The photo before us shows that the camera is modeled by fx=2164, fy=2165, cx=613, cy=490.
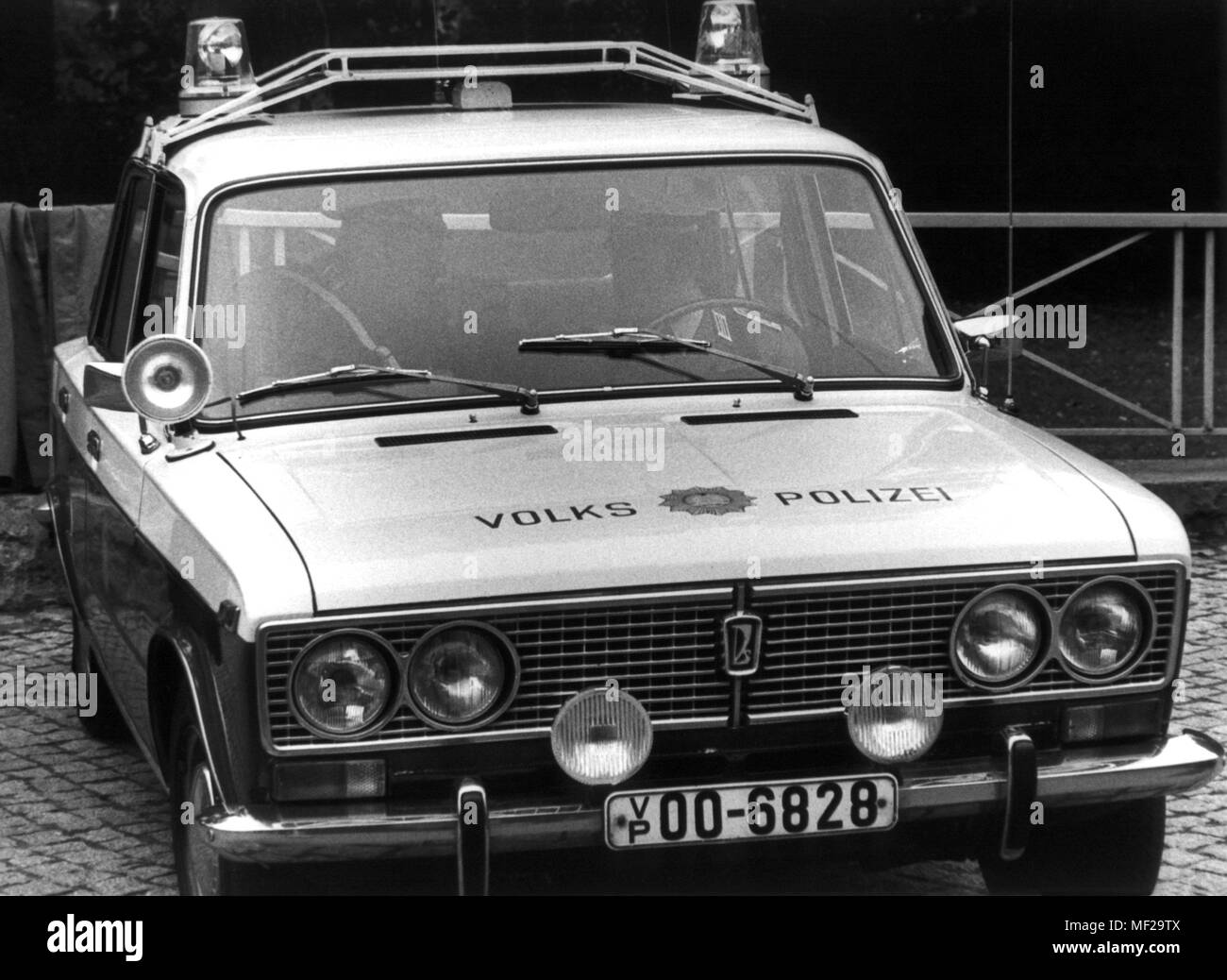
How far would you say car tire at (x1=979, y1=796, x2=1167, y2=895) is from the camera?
15.4ft

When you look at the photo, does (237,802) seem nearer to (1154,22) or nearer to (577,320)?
(577,320)

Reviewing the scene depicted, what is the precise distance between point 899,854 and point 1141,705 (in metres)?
0.59

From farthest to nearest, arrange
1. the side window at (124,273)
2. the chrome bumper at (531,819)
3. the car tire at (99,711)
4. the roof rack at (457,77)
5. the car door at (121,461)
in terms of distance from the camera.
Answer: the car tire at (99,711) < the side window at (124,273) < the roof rack at (457,77) < the car door at (121,461) < the chrome bumper at (531,819)

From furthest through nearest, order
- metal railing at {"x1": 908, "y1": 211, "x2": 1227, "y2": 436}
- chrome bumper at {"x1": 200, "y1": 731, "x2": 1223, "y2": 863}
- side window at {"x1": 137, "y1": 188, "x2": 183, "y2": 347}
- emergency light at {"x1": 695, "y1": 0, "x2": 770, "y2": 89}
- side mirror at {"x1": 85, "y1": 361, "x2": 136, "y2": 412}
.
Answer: metal railing at {"x1": 908, "y1": 211, "x2": 1227, "y2": 436}
emergency light at {"x1": 695, "y1": 0, "x2": 770, "y2": 89}
side window at {"x1": 137, "y1": 188, "x2": 183, "y2": 347}
side mirror at {"x1": 85, "y1": 361, "x2": 136, "y2": 412}
chrome bumper at {"x1": 200, "y1": 731, "x2": 1223, "y2": 863}

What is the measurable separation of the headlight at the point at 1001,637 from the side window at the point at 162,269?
6.80 ft

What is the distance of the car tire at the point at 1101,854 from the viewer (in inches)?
185

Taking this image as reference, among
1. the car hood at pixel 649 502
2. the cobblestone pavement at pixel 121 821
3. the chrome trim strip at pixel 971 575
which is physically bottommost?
the cobblestone pavement at pixel 121 821

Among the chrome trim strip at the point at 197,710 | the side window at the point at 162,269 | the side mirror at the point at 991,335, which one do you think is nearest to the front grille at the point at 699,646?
the chrome trim strip at the point at 197,710

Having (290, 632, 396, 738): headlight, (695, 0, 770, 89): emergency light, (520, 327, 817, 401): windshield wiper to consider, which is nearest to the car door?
(290, 632, 396, 738): headlight

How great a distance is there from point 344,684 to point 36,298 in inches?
211

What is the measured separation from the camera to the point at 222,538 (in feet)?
13.9

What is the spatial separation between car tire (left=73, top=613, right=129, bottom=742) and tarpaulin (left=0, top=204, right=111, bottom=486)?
2237 millimetres

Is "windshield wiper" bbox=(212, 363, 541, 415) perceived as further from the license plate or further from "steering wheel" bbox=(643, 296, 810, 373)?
the license plate

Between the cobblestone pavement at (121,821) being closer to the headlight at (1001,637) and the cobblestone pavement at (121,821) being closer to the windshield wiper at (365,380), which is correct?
the headlight at (1001,637)
